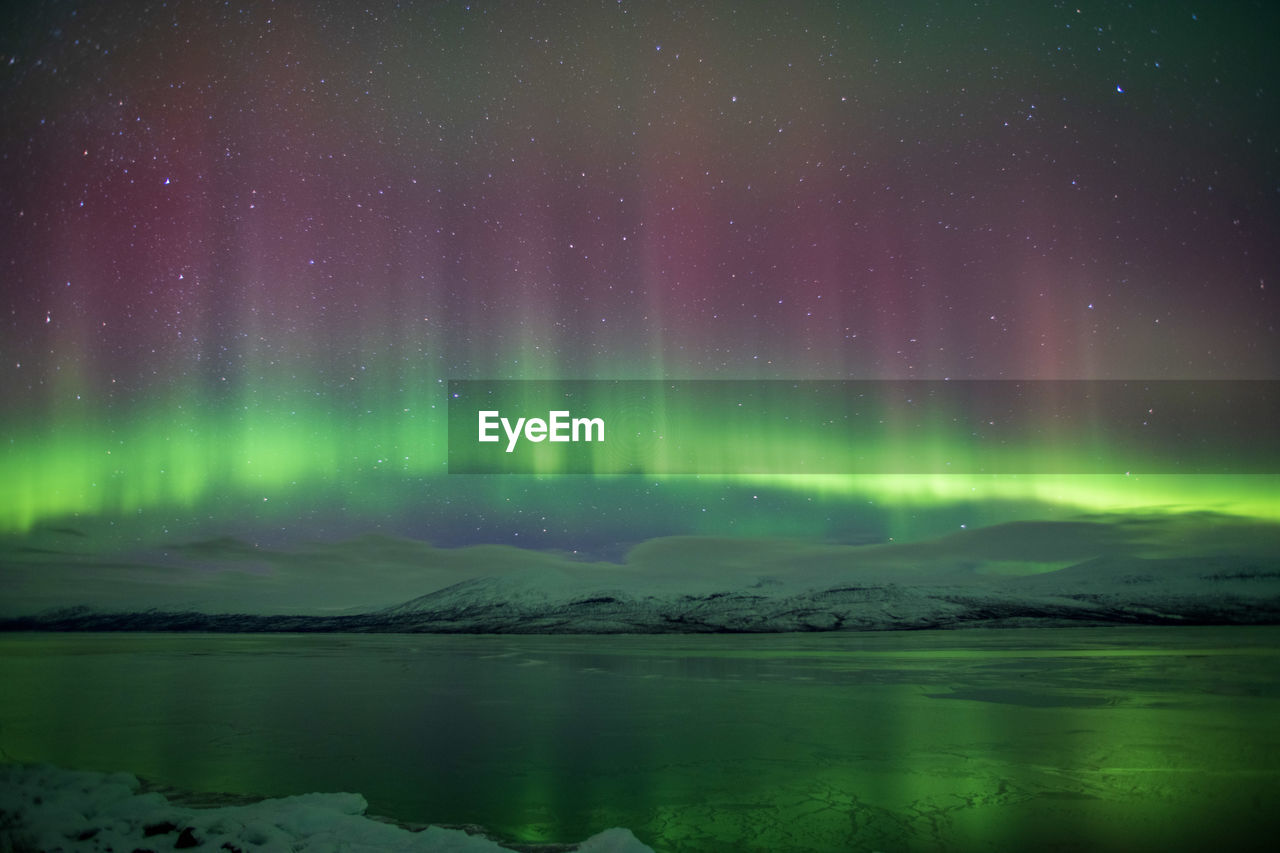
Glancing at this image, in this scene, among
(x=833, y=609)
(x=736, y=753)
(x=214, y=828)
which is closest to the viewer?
(x=214, y=828)

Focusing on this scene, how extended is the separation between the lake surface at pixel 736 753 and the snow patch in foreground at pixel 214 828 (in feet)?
1.69

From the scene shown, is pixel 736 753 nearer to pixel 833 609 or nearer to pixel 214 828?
pixel 214 828

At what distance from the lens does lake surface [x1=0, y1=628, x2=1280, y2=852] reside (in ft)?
21.3

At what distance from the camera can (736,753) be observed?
31.1 ft

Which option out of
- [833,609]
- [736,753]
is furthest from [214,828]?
[833,609]

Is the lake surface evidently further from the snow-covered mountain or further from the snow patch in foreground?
the snow-covered mountain

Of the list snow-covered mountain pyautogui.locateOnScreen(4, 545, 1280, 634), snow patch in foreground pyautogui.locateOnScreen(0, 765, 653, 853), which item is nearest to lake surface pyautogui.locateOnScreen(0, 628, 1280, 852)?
snow patch in foreground pyautogui.locateOnScreen(0, 765, 653, 853)

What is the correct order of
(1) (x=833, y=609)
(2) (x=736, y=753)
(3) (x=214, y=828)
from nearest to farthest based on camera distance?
(3) (x=214, y=828) → (2) (x=736, y=753) → (1) (x=833, y=609)

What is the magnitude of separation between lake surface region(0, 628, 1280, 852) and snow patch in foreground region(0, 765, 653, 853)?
0.51 m

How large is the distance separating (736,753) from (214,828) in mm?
5725

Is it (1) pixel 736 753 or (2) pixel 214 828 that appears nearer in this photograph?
(2) pixel 214 828

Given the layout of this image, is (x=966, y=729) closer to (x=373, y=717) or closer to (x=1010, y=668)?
(x=373, y=717)

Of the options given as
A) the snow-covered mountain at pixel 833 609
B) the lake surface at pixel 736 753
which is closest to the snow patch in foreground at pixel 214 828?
the lake surface at pixel 736 753

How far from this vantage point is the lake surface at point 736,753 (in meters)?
6.50
